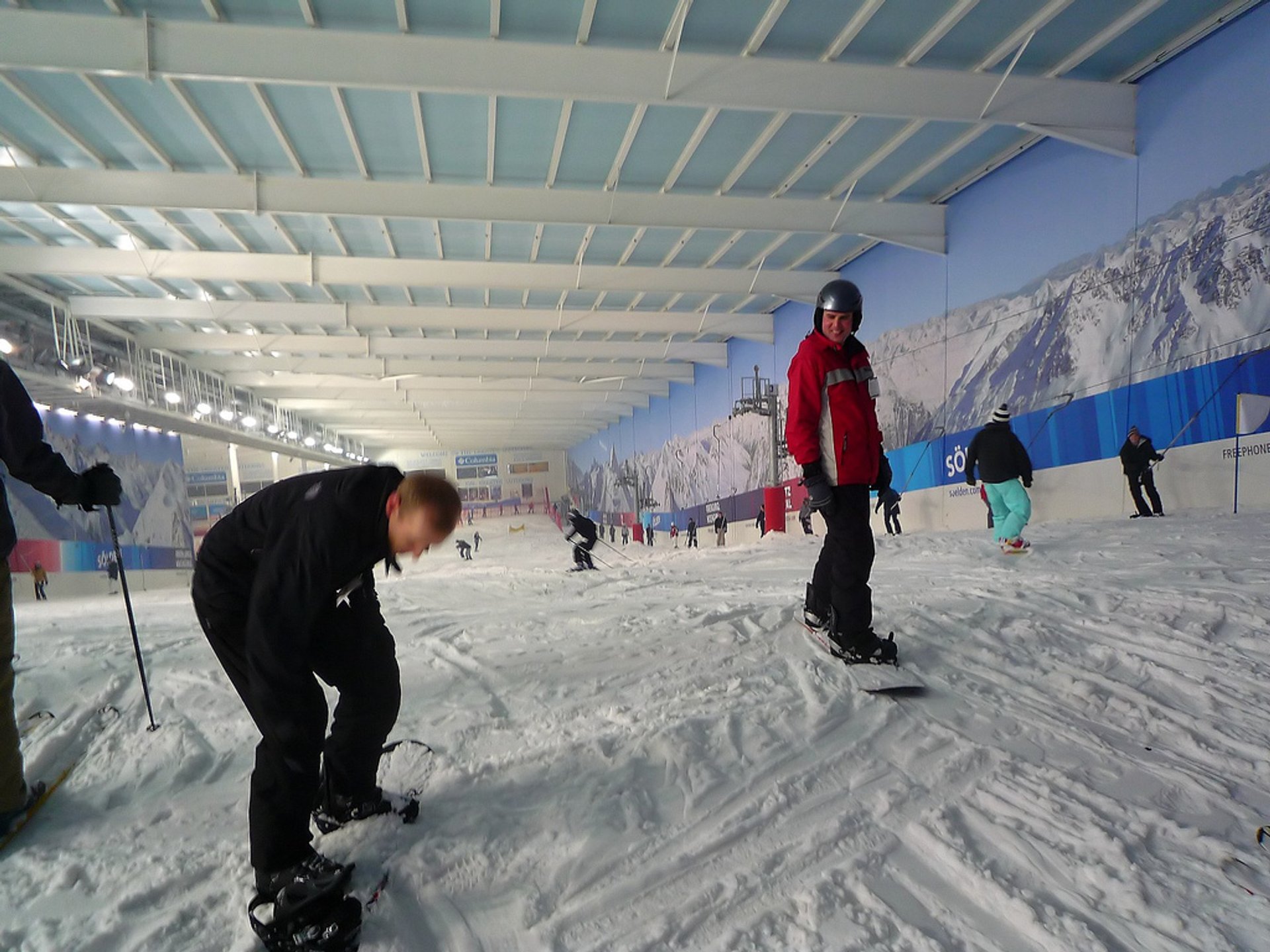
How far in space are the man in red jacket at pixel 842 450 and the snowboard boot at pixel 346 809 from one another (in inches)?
83.3

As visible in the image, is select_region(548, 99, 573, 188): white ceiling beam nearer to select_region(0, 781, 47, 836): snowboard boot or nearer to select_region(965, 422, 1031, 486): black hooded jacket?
select_region(965, 422, 1031, 486): black hooded jacket

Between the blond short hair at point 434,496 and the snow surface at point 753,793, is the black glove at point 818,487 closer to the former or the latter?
the snow surface at point 753,793

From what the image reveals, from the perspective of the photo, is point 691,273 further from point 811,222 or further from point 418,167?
point 418,167

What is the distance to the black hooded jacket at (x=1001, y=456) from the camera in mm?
6504

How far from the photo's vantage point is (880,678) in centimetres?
299

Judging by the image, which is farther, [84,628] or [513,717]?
[84,628]

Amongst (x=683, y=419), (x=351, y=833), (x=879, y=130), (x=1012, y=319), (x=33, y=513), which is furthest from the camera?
(x=683, y=419)

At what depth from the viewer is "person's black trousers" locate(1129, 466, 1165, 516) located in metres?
8.05

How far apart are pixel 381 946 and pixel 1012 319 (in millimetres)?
11270

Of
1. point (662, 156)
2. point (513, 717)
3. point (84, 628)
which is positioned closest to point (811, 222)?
point (662, 156)

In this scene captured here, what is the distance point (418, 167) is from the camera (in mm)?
9578

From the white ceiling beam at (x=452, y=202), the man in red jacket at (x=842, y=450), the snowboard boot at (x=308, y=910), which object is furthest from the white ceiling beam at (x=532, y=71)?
the snowboard boot at (x=308, y=910)

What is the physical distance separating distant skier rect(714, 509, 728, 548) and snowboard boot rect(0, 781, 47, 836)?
17.4 meters

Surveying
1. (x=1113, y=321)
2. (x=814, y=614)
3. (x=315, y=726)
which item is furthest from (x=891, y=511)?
(x=315, y=726)
